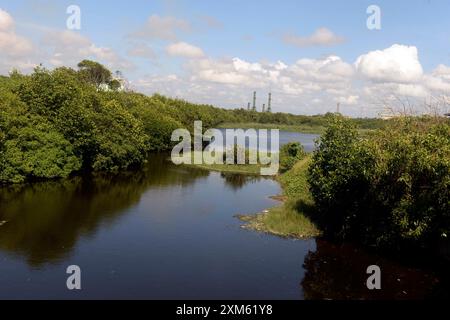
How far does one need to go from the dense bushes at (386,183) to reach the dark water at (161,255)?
2350mm

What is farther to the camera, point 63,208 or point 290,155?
point 290,155

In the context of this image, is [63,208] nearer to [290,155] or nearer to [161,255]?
[161,255]

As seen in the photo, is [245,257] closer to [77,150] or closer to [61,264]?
[61,264]

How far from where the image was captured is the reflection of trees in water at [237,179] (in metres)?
57.7

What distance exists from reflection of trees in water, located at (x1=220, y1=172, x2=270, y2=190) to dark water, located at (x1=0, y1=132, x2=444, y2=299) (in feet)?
35.3

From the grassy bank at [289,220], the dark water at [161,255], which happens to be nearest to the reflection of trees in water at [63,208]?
the dark water at [161,255]

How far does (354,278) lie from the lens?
1057 inches

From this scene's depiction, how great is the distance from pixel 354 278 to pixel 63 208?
25.5 m

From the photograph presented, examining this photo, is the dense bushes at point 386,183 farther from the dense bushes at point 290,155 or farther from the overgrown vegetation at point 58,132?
the dense bushes at point 290,155

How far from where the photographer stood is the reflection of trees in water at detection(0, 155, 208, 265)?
30031mm

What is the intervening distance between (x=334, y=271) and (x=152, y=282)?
11051mm

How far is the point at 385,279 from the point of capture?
2689cm

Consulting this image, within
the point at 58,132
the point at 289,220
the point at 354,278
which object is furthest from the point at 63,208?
the point at 354,278

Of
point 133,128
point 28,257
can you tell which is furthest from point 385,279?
point 133,128
